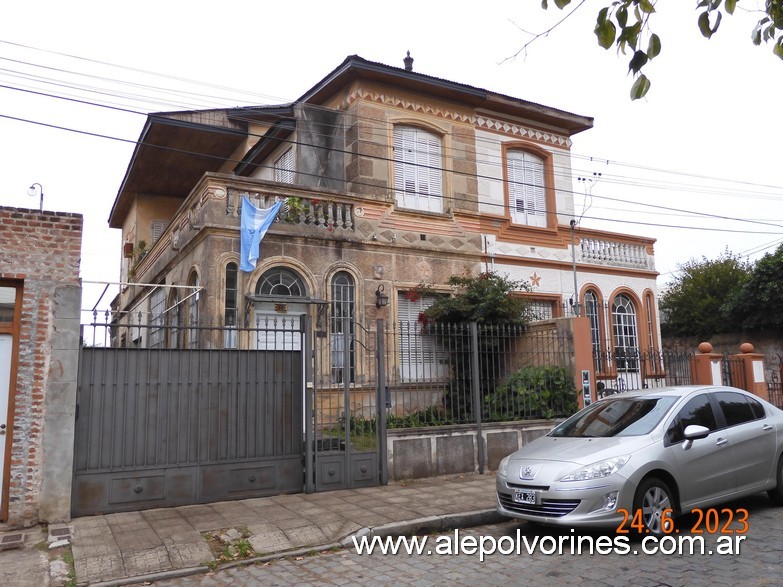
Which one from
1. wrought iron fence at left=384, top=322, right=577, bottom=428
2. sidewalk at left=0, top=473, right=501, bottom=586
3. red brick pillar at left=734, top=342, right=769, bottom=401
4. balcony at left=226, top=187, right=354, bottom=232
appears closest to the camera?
sidewalk at left=0, top=473, right=501, bottom=586

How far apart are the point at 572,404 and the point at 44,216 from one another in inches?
352

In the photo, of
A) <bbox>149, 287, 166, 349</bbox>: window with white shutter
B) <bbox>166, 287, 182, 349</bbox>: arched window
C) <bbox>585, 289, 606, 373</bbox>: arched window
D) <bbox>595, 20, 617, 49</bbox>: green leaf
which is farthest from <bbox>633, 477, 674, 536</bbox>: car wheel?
<bbox>585, 289, 606, 373</bbox>: arched window

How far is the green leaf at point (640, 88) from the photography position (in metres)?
4.15

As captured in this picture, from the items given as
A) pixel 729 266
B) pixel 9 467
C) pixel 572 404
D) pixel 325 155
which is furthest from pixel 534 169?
pixel 9 467

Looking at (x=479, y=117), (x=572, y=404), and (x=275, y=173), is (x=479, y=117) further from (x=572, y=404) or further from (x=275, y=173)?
(x=572, y=404)

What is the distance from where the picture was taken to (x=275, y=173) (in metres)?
17.8

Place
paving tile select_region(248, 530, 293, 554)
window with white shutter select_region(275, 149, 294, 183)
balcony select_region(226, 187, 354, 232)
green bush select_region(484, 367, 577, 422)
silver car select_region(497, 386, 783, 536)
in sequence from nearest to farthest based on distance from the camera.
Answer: silver car select_region(497, 386, 783, 536) < paving tile select_region(248, 530, 293, 554) < green bush select_region(484, 367, 577, 422) < balcony select_region(226, 187, 354, 232) < window with white shutter select_region(275, 149, 294, 183)

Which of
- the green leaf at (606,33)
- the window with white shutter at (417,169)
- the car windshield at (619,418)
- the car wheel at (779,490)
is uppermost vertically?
the window with white shutter at (417,169)

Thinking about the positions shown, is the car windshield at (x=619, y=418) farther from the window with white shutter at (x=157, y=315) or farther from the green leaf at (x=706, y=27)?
the window with white shutter at (x=157, y=315)

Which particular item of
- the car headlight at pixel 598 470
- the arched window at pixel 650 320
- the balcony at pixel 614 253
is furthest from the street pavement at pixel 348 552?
the arched window at pixel 650 320

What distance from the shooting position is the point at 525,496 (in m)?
6.82

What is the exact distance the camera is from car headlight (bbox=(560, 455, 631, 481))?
6453 millimetres

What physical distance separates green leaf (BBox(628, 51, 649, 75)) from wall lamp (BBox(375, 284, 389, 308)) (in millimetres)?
10402

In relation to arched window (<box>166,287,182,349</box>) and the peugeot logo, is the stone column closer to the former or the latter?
the peugeot logo
